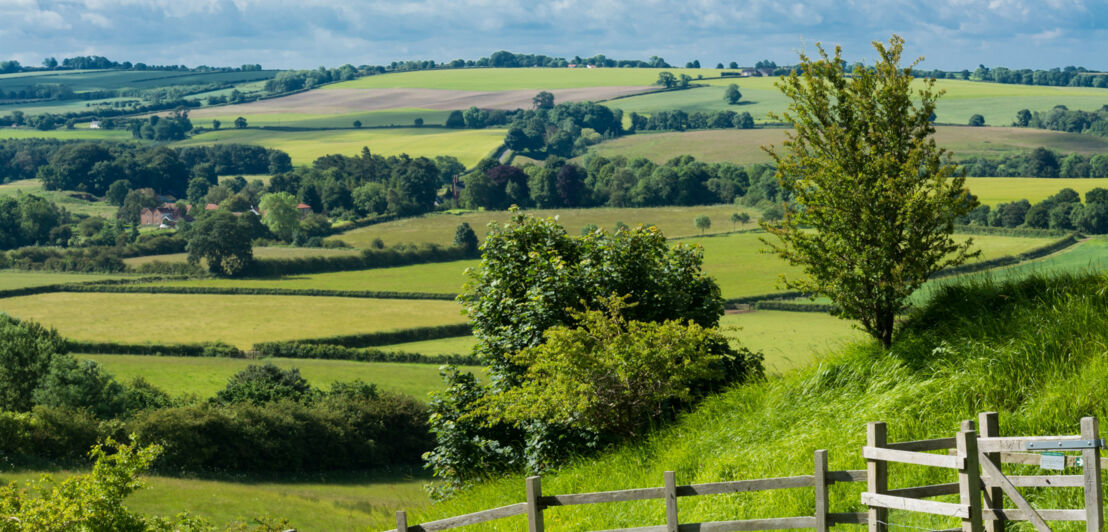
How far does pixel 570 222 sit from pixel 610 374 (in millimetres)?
138359

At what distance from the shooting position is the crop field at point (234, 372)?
3155 inches

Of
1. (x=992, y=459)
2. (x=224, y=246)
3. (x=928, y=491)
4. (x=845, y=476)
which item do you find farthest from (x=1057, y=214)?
(x=992, y=459)

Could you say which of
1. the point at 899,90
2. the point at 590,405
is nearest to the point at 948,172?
the point at 899,90

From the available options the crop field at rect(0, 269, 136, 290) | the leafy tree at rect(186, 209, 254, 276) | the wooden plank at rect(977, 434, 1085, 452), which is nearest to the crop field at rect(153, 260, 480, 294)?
the leafy tree at rect(186, 209, 254, 276)

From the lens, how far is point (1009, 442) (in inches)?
448

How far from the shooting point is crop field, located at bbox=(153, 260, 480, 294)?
4648 inches

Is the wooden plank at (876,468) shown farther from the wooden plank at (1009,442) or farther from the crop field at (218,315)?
the crop field at (218,315)

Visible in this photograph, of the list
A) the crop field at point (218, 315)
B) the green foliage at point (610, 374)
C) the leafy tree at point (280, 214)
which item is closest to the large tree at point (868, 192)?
the green foliage at point (610, 374)

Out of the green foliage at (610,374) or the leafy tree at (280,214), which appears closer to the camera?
the green foliage at (610,374)

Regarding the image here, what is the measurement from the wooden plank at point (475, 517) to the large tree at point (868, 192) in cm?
1090

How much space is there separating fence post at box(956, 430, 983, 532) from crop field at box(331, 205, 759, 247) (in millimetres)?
127830

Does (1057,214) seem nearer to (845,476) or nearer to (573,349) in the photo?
(573,349)

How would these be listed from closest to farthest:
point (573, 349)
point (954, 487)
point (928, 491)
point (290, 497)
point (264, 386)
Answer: point (928, 491)
point (954, 487)
point (573, 349)
point (290, 497)
point (264, 386)

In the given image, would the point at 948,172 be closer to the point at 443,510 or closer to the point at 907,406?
the point at 907,406
